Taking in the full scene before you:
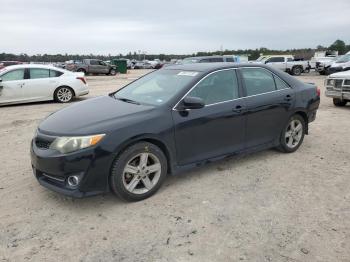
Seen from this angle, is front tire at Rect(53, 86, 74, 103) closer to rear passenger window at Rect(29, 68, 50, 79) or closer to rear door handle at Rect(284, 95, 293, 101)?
rear passenger window at Rect(29, 68, 50, 79)

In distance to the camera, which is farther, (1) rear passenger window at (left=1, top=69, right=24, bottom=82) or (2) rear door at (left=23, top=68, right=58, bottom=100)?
(2) rear door at (left=23, top=68, right=58, bottom=100)

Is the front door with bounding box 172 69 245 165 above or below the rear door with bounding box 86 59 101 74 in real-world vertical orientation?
below

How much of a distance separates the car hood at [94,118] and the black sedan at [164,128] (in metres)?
0.01

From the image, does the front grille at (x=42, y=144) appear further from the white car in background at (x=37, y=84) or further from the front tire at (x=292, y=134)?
the white car in background at (x=37, y=84)

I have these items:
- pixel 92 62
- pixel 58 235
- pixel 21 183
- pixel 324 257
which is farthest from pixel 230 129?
pixel 92 62

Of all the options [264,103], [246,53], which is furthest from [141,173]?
[246,53]

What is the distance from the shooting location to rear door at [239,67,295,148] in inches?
204

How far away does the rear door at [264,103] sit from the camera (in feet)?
17.0

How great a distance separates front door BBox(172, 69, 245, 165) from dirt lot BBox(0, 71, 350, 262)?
410 mm

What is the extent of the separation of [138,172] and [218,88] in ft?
5.49

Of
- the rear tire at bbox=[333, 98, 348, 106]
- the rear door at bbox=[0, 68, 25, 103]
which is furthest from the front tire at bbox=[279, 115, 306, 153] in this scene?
the rear door at bbox=[0, 68, 25, 103]

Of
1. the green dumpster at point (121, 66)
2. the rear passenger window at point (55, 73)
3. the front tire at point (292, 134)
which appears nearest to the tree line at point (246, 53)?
the green dumpster at point (121, 66)

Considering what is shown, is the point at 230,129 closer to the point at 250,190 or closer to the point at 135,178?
the point at 250,190

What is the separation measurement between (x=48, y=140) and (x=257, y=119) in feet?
9.52
